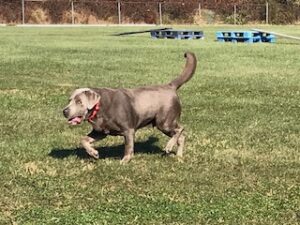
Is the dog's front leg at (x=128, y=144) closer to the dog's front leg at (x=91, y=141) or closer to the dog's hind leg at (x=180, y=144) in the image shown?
the dog's front leg at (x=91, y=141)

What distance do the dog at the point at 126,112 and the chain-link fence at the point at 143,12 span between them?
5614 cm

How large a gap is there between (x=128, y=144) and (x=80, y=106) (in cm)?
76

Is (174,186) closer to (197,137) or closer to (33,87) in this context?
(197,137)

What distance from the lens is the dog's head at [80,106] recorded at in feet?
21.7

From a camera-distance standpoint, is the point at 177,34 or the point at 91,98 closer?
the point at 91,98

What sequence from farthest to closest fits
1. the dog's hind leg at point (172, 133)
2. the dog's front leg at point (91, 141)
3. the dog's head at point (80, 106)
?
1. the dog's hind leg at point (172, 133)
2. the dog's front leg at point (91, 141)
3. the dog's head at point (80, 106)

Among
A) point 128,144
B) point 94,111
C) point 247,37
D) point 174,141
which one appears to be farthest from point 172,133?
point 247,37

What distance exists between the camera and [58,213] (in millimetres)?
5367

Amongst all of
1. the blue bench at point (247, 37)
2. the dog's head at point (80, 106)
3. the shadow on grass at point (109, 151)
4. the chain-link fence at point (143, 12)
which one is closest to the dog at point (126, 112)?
the dog's head at point (80, 106)

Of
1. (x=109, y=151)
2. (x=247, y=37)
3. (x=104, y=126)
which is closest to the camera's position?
(x=104, y=126)

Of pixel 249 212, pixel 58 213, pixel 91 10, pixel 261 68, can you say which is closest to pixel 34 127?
pixel 58 213

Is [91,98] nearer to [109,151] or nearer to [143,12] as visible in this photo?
[109,151]

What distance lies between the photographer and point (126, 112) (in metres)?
6.96

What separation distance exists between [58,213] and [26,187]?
90cm
